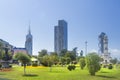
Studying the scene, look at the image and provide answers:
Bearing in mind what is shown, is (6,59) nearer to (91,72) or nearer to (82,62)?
(82,62)

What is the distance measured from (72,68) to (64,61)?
169 ft

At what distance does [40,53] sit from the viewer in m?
163

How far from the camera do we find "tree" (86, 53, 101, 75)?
50.9 metres

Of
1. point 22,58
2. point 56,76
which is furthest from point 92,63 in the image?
point 22,58

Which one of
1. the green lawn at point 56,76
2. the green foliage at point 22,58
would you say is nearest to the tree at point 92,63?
the green lawn at point 56,76

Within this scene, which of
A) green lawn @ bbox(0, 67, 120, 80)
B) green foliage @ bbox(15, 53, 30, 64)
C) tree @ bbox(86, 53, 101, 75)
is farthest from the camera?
green foliage @ bbox(15, 53, 30, 64)

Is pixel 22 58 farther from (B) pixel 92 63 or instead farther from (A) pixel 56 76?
(B) pixel 92 63

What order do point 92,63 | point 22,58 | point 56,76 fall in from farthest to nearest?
1. point 92,63
2. point 22,58
3. point 56,76

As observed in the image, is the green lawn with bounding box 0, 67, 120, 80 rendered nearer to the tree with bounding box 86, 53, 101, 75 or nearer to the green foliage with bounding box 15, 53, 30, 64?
the tree with bounding box 86, 53, 101, 75

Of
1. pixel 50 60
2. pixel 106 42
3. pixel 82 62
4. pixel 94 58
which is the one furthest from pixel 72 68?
pixel 106 42

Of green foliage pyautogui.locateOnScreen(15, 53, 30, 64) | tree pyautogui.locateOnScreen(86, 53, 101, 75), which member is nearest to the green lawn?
tree pyautogui.locateOnScreen(86, 53, 101, 75)

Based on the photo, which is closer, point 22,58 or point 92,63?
point 22,58

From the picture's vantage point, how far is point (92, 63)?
5178 cm

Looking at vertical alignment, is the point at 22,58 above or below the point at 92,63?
above
